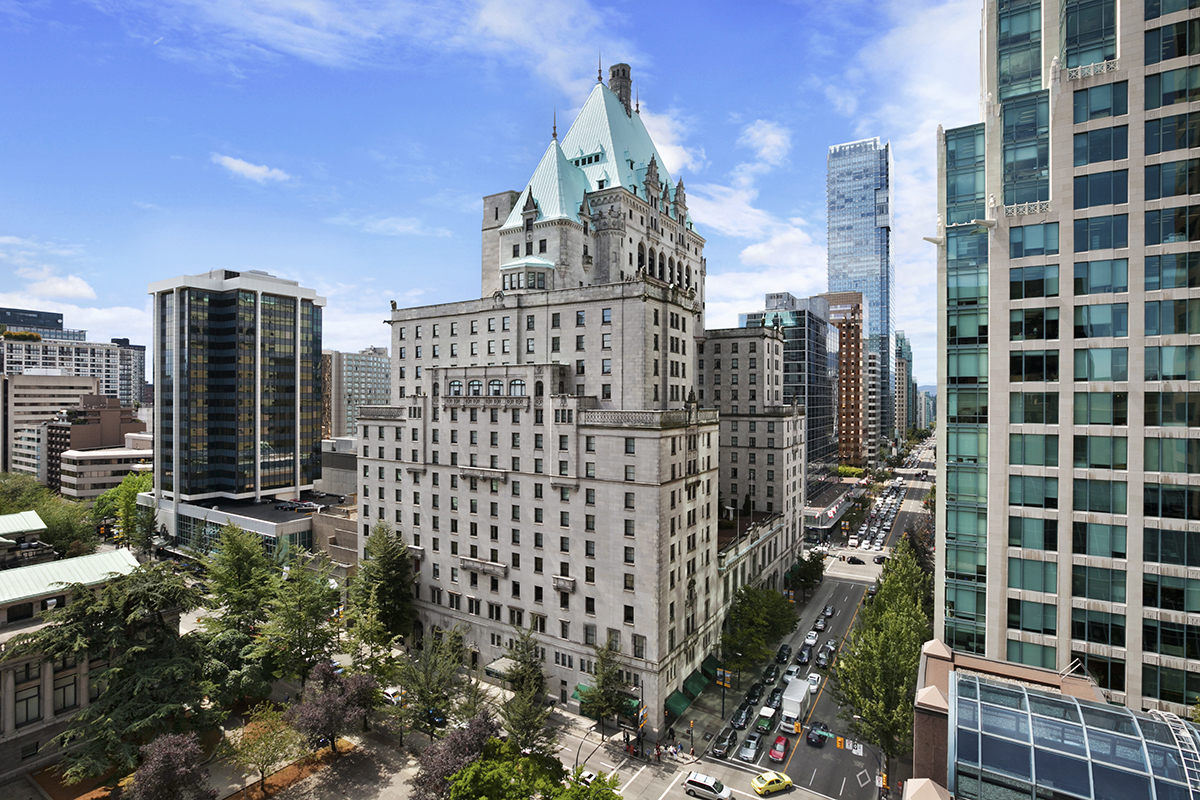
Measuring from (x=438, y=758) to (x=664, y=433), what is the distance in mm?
32765

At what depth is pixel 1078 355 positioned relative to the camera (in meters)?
41.9

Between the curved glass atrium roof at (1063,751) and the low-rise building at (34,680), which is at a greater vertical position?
the curved glass atrium roof at (1063,751)

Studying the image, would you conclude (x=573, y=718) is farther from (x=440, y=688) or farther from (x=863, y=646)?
(x=863, y=646)

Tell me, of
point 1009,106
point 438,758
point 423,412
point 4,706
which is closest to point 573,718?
point 438,758

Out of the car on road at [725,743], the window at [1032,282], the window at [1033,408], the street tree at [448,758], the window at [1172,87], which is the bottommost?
the car on road at [725,743]

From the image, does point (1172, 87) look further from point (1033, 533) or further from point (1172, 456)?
point (1033, 533)

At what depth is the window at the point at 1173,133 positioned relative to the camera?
39156 millimetres

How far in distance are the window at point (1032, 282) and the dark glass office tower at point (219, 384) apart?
12866 cm

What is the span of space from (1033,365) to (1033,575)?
1581 cm

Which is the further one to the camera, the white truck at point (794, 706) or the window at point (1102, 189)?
the white truck at point (794, 706)

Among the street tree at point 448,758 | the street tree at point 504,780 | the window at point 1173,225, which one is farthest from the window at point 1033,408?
the street tree at point 448,758

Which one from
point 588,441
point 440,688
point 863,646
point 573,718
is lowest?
point 573,718

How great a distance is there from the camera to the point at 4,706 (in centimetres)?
4447

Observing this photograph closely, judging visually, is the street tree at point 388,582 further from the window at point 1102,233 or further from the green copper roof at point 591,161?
the window at point 1102,233
